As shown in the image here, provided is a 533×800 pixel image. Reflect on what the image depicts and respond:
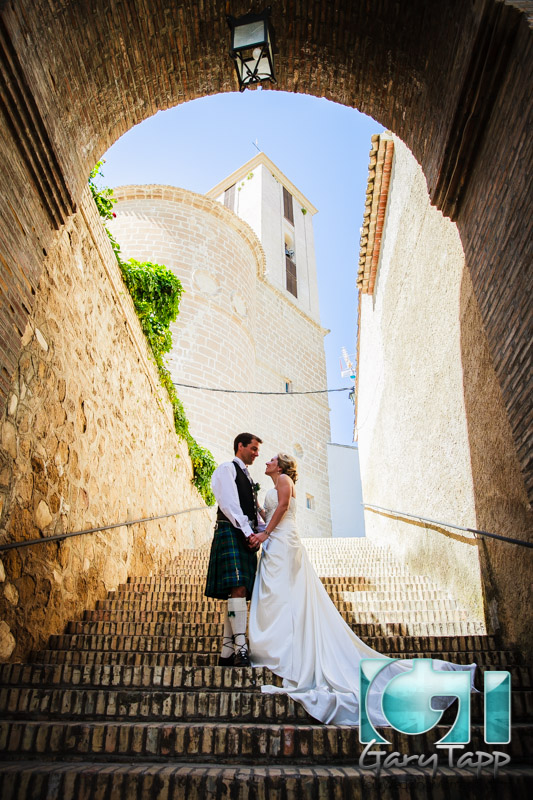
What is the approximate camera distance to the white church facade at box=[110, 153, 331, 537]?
589 inches

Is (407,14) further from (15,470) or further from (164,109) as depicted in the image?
(15,470)

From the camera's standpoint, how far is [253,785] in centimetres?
223

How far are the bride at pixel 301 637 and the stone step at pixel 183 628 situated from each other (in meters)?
0.59

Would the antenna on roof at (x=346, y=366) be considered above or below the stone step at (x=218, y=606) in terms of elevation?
above

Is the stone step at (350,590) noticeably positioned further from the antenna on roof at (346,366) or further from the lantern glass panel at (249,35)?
the antenna on roof at (346,366)

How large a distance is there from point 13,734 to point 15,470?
1.67 metres

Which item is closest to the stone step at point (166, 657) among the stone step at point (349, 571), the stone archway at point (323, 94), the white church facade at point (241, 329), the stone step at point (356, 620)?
the stone step at point (356, 620)

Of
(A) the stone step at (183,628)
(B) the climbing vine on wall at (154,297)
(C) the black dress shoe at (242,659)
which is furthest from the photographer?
(B) the climbing vine on wall at (154,297)

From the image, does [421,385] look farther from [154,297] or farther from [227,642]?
[227,642]

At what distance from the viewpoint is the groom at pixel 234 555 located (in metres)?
3.70

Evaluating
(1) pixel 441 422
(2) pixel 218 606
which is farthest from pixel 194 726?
(1) pixel 441 422

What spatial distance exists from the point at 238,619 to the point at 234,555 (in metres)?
0.44

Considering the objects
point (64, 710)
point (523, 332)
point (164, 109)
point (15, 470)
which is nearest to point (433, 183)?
point (523, 332)

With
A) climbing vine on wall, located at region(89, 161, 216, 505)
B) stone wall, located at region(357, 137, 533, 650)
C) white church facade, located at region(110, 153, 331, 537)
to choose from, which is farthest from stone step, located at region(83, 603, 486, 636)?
white church facade, located at region(110, 153, 331, 537)
